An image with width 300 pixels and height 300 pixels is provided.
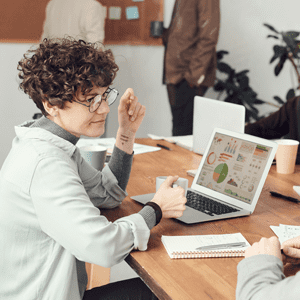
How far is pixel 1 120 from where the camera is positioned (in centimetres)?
363

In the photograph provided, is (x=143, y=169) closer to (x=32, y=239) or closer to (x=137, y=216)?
(x=137, y=216)

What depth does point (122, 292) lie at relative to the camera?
1.30 metres

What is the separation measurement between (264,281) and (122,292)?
2.11 feet

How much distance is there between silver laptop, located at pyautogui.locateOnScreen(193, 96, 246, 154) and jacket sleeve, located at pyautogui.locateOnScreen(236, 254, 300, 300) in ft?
3.22

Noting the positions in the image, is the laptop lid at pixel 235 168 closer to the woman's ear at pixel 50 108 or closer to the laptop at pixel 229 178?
Result: the laptop at pixel 229 178

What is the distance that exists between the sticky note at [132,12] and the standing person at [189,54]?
1.81 ft

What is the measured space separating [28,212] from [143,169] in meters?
0.84

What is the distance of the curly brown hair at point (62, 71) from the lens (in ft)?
3.55

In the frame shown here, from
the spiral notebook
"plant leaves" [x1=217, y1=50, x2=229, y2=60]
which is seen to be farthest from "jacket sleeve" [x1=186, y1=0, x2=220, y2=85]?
the spiral notebook

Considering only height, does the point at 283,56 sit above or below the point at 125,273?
above

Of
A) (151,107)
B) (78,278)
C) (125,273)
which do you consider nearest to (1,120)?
(151,107)

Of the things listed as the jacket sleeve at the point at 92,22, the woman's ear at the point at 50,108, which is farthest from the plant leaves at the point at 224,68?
the woman's ear at the point at 50,108

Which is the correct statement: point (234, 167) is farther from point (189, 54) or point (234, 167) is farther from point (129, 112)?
point (189, 54)

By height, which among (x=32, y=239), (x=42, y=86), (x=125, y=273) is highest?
(x=42, y=86)
